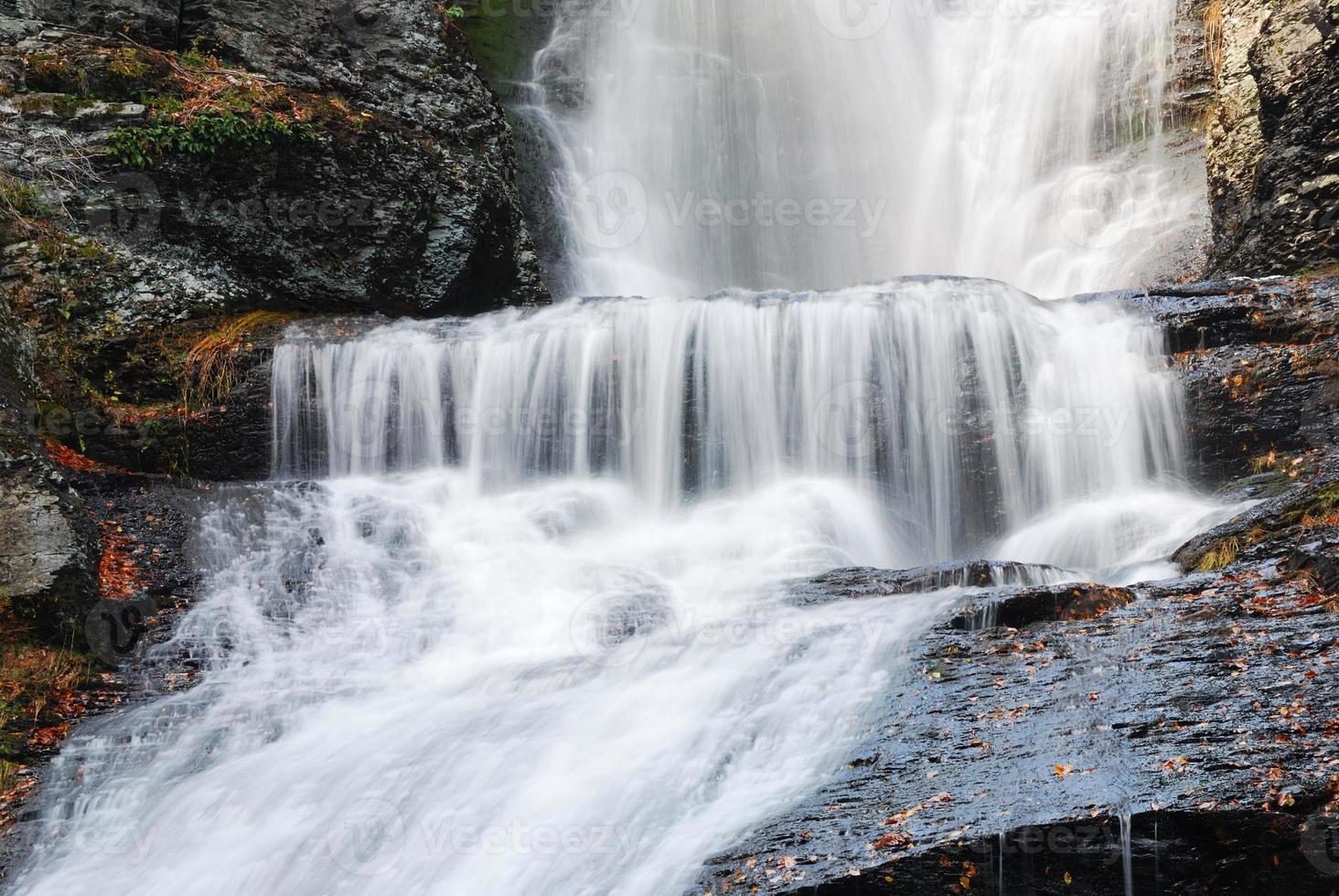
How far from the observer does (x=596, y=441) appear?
8.26m

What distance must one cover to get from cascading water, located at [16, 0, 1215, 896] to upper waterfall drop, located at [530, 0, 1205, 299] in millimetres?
58

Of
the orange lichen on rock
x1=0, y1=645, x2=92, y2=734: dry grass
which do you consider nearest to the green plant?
the orange lichen on rock

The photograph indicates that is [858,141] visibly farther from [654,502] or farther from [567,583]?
[567,583]

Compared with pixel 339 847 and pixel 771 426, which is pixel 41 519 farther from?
pixel 771 426

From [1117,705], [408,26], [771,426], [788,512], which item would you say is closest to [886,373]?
[771,426]

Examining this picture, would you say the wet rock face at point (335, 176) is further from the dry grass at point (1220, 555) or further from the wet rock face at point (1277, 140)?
the dry grass at point (1220, 555)

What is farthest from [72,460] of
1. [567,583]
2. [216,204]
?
[567,583]

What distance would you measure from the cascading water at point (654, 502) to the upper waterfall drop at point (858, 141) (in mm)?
58

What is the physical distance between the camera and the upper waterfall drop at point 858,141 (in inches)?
467

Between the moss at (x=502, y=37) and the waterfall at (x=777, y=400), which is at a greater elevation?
the moss at (x=502, y=37)

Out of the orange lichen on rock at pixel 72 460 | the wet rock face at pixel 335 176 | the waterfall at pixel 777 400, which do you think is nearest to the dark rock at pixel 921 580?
the waterfall at pixel 777 400

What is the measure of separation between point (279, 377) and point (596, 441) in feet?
8.51

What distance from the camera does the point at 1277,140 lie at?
8.66 meters

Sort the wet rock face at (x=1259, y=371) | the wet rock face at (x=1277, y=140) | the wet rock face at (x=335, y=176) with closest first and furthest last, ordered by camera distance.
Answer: the wet rock face at (x=1259, y=371)
the wet rock face at (x=1277, y=140)
the wet rock face at (x=335, y=176)
